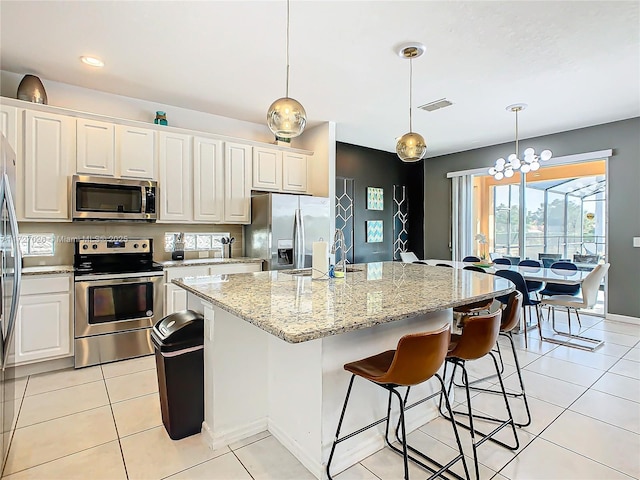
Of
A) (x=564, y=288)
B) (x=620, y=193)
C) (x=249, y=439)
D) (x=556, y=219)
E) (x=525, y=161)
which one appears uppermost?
(x=525, y=161)

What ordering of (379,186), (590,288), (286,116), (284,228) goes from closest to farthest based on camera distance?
(286,116)
(590,288)
(284,228)
(379,186)

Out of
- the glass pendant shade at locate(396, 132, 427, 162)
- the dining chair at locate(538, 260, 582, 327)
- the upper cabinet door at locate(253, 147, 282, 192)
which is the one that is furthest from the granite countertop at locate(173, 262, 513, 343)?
the dining chair at locate(538, 260, 582, 327)

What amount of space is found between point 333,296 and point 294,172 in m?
3.26

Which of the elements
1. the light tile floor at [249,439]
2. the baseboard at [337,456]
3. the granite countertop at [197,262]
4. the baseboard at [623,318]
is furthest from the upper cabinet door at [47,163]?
the baseboard at [623,318]

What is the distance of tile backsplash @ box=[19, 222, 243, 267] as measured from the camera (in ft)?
11.4

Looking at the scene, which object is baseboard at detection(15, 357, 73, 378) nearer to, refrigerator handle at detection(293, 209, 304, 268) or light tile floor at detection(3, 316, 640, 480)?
light tile floor at detection(3, 316, 640, 480)

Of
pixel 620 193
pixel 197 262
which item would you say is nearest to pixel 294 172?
pixel 197 262

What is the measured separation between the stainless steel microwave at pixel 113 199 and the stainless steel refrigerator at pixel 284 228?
1170 millimetres

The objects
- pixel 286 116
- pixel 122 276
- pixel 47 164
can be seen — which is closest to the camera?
pixel 286 116

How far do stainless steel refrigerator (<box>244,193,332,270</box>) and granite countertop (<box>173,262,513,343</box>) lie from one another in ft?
4.96

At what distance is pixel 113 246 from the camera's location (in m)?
3.62

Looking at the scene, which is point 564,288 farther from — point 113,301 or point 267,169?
point 113,301

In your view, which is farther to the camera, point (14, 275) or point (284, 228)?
point (284, 228)

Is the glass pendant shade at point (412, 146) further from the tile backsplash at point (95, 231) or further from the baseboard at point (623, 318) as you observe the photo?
the baseboard at point (623, 318)
